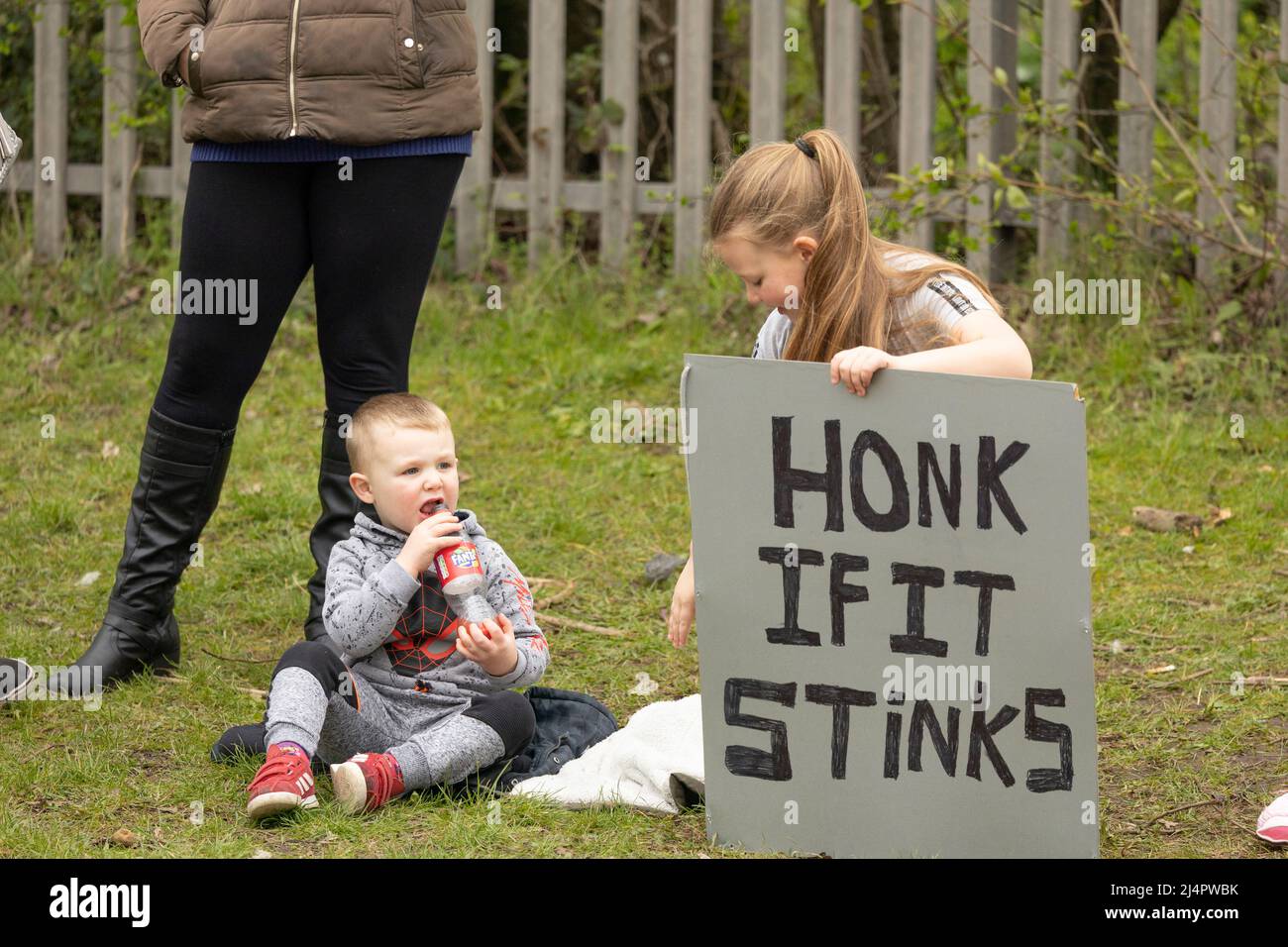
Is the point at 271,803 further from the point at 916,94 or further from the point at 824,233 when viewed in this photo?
the point at 916,94

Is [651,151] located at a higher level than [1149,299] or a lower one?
higher

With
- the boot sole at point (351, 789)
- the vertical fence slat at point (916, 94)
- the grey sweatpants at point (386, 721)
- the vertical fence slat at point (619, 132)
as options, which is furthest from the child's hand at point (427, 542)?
the vertical fence slat at point (619, 132)

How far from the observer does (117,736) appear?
3.14m

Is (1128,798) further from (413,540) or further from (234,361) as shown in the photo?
(234,361)

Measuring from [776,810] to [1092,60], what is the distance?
4105 millimetres

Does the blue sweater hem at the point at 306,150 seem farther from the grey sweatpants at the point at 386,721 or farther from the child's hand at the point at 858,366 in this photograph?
the child's hand at the point at 858,366

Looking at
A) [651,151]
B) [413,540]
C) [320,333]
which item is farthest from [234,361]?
[651,151]

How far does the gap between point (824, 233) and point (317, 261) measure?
3.77 feet

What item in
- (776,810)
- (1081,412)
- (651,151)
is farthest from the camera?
(651,151)

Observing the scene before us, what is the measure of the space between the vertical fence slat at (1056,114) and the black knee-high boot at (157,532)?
3263 millimetres

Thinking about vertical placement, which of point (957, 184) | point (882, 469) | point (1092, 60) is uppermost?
point (1092, 60)

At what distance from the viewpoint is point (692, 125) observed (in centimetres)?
605

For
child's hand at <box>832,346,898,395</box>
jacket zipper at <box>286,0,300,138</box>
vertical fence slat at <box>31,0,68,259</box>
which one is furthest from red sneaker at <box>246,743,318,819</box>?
vertical fence slat at <box>31,0,68,259</box>

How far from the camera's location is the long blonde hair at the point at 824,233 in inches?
103
